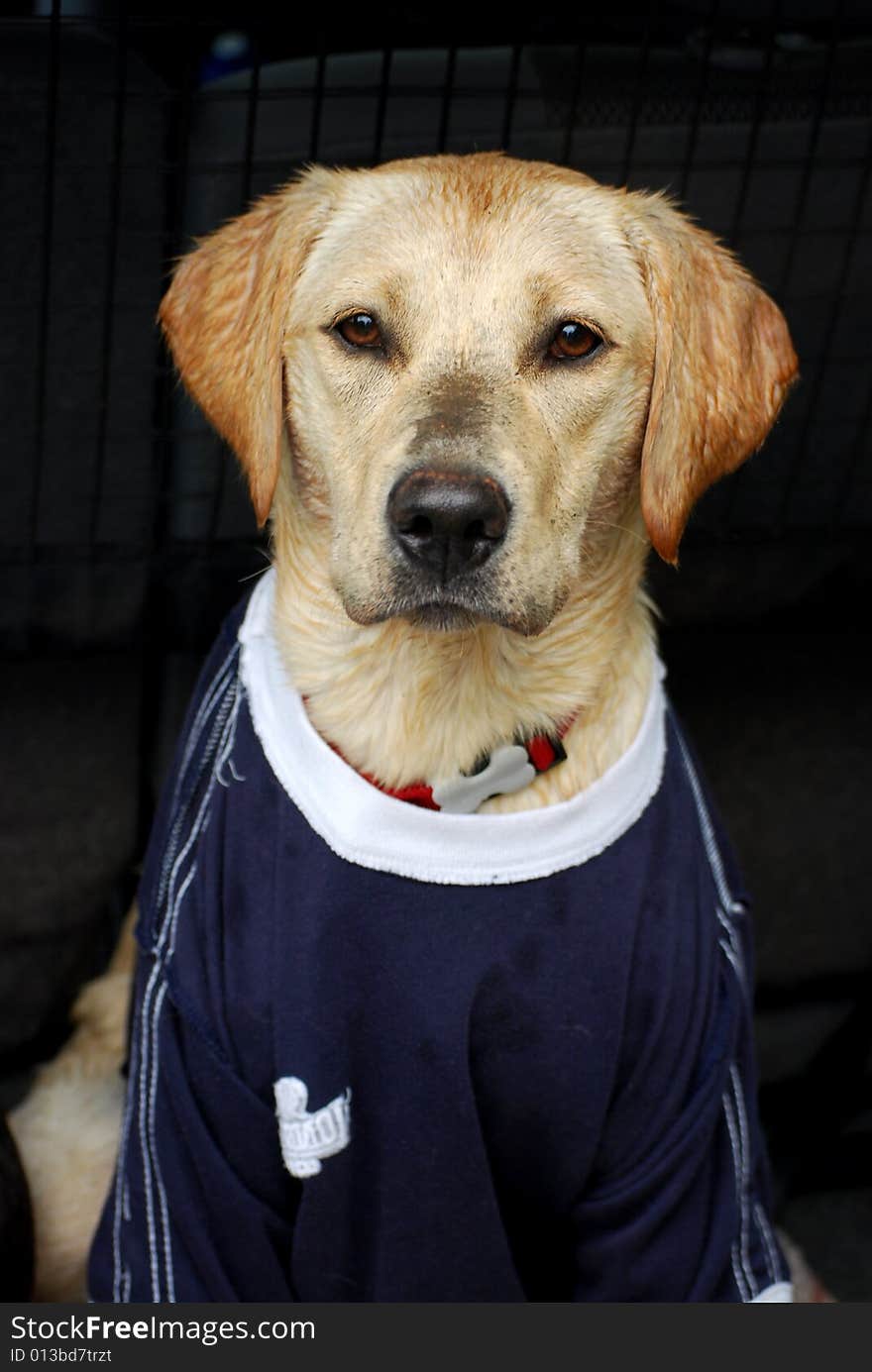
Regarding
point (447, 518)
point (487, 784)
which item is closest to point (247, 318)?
point (447, 518)

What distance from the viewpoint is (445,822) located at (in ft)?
5.13

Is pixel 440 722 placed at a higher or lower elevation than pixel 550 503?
lower

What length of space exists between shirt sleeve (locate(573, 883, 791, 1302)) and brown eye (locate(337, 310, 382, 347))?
642mm

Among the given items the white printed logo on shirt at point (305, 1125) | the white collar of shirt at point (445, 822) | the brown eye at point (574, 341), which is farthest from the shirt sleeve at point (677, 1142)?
the brown eye at point (574, 341)

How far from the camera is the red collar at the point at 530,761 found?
1638mm

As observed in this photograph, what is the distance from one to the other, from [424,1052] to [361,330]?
72cm

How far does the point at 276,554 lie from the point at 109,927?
2.73 ft

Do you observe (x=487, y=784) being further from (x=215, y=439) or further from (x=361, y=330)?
(x=215, y=439)

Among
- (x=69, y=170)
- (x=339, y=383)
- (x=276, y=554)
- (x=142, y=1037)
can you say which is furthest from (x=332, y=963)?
(x=69, y=170)

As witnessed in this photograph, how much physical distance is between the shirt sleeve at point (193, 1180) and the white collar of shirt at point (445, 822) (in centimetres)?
27

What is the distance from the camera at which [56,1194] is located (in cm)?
209

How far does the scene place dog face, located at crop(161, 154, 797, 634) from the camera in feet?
4.78

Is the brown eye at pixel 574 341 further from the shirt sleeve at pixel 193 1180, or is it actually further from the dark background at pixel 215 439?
the shirt sleeve at pixel 193 1180

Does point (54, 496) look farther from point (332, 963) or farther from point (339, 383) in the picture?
point (332, 963)
